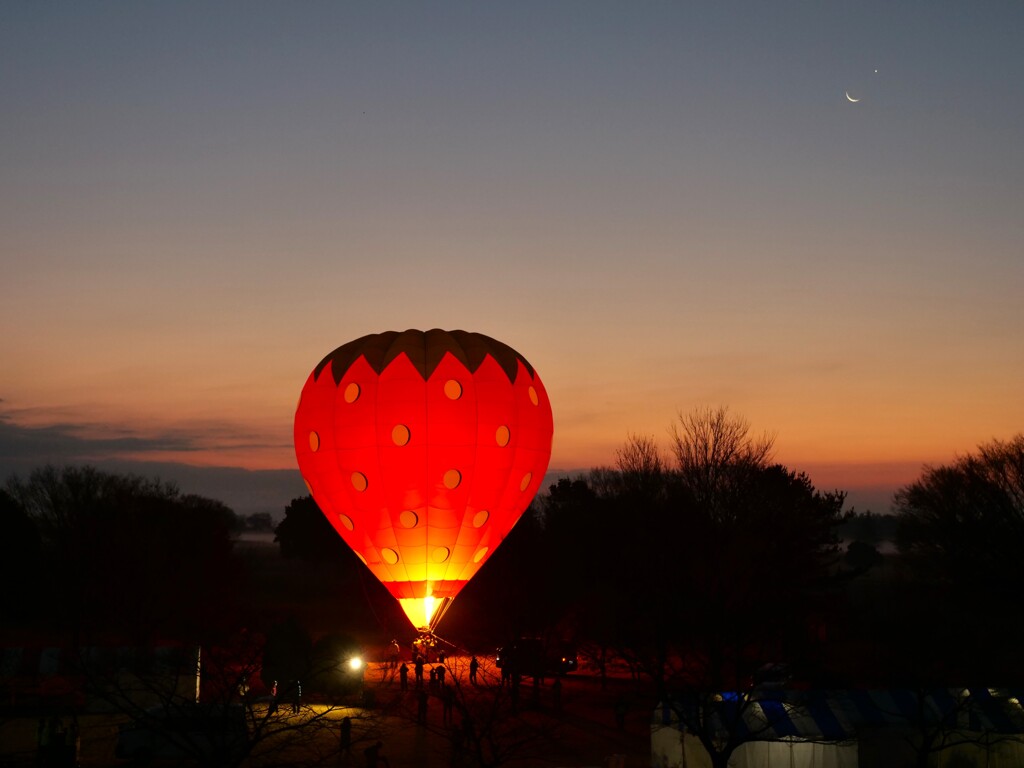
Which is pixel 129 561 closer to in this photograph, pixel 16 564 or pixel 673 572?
pixel 16 564

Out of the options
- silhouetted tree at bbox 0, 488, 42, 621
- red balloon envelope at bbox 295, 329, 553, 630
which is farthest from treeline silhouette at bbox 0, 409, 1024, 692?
red balloon envelope at bbox 295, 329, 553, 630

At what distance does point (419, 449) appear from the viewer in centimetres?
2184

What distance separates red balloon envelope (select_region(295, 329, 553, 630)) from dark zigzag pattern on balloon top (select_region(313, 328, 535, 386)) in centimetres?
3

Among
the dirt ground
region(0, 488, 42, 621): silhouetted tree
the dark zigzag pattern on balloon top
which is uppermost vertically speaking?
the dark zigzag pattern on balloon top

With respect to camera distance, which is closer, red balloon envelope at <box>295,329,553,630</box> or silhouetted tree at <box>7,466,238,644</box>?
red balloon envelope at <box>295,329,553,630</box>

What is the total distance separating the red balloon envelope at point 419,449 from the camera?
21891mm

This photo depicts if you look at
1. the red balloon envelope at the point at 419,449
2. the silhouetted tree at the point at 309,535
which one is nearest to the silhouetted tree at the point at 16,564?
the silhouetted tree at the point at 309,535

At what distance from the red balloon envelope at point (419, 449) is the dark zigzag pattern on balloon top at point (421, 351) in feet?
0.09

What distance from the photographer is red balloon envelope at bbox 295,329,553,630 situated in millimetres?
21891

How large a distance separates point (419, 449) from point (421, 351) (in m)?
2.10

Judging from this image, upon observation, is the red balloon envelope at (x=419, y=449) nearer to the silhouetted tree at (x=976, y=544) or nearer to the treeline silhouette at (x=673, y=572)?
the treeline silhouette at (x=673, y=572)

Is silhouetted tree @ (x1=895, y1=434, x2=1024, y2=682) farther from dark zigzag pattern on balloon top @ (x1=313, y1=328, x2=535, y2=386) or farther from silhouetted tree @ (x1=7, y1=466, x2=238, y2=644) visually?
silhouetted tree @ (x1=7, y1=466, x2=238, y2=644)

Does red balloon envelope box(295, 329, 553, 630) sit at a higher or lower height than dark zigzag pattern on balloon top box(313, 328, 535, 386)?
lower

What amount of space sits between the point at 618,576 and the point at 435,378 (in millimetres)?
19182
